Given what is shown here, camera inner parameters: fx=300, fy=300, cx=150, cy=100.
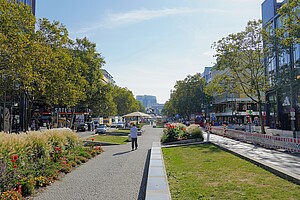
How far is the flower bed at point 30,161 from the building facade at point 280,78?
69.2 ft

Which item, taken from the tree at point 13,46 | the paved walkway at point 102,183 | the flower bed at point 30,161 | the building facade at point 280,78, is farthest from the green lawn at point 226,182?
the building facade at point 280,78

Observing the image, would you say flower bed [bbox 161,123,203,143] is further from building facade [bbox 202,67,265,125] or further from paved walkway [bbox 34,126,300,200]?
building facade [bbox 202,67,265,125]

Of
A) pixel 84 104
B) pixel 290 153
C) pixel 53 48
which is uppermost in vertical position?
pixel 53 48

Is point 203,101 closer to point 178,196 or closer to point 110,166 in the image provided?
point 110,166

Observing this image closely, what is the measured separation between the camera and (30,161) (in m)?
9.58

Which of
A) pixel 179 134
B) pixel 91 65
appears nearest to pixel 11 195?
pixel 179 134

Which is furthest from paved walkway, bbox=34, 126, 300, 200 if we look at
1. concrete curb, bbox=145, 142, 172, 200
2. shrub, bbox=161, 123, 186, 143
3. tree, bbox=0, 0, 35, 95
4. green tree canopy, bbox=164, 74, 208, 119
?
green tree canopy, bbox=164, 74, 208, 119

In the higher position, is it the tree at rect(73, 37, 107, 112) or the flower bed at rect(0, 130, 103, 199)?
the tree at rect(73, 37, 107, 112)

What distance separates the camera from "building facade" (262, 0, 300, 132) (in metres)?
28.1

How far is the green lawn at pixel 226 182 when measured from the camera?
7.22 meters

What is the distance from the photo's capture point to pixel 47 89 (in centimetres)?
2503

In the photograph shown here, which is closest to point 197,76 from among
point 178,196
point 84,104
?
point 84,104

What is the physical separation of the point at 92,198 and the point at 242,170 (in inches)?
217

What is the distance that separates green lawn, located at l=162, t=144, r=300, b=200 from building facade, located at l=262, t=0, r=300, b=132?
1791 cm
